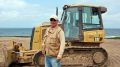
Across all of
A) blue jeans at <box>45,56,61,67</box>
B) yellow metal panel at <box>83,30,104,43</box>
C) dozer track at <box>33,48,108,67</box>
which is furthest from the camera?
yellow metal panel at <box>83,30,104,43</box>

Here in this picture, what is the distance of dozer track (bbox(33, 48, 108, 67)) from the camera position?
15.8 m

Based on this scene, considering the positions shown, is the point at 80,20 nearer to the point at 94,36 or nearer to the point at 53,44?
the point at 94,36

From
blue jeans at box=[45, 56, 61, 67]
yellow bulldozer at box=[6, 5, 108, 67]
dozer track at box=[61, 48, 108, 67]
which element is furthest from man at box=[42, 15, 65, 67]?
dozer track at box=[61, 48, 108, 67]

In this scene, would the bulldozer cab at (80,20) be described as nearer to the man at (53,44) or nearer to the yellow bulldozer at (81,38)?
the yellow bulldozer at (81,38)

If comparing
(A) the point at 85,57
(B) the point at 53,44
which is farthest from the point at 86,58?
(B) the point at 53,44

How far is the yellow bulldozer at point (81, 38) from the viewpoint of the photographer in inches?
623

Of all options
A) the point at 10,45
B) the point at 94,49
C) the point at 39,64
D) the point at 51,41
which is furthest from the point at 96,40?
the point at 51,41

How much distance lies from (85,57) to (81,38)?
2.50 feet

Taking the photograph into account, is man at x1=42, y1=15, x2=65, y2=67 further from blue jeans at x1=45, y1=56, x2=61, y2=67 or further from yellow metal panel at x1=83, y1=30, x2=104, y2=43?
yellow metal panel at x1=83, y1=30, x2=104, y2=43

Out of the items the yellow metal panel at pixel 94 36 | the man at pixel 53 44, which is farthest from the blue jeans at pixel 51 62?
the yellow metal panel at pixel 94 36

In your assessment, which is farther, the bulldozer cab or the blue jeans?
the bulldozer cab

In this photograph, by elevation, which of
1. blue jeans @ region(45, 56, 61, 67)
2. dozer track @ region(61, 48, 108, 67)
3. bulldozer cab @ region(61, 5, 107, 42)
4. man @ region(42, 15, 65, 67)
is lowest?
dozer track @ region(61, 48, 108, 67)

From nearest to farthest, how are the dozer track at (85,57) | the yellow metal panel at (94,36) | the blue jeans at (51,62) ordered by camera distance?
1. the blue jeans at (51,62)
2. the dozer track at (85,57)
3. the yellow metal panel at (94,36)

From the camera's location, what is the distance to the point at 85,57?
16.0m
